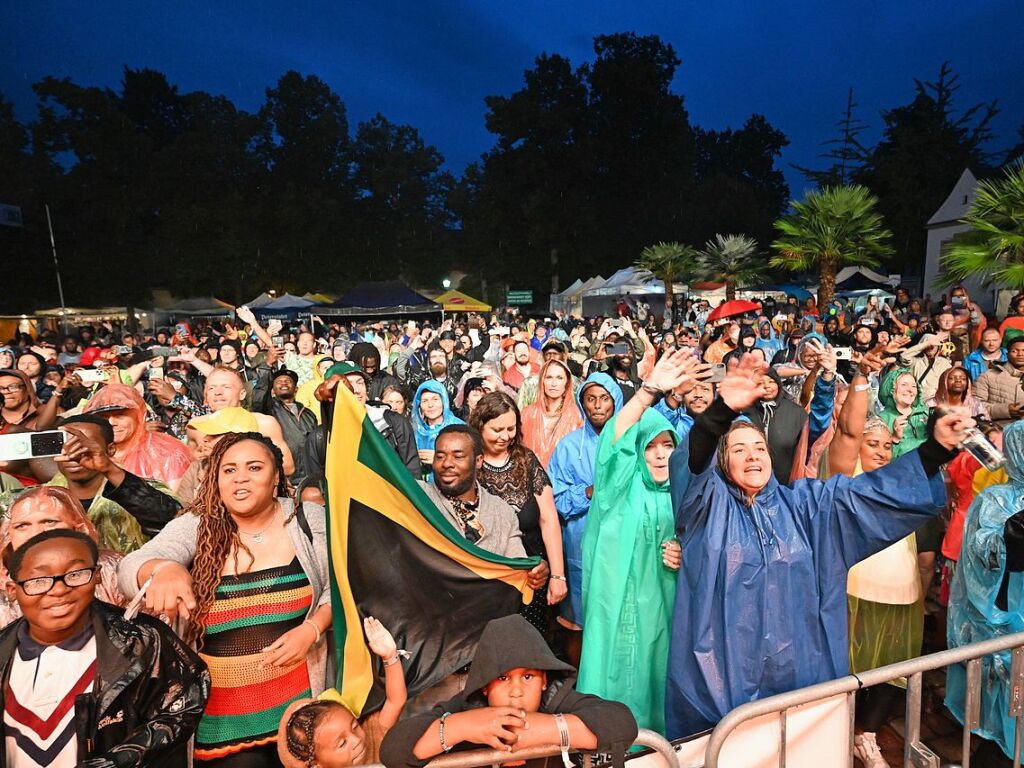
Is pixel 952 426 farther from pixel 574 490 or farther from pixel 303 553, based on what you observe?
pixel 303 553

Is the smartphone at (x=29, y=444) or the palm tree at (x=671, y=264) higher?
the palm tree at (x=671, y=264)

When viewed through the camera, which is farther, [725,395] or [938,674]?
[938,674]

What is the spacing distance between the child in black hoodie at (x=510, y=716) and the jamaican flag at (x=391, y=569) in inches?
26.2

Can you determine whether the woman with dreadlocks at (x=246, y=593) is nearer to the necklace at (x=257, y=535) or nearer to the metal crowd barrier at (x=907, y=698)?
the necklace at (x=257, y=535)

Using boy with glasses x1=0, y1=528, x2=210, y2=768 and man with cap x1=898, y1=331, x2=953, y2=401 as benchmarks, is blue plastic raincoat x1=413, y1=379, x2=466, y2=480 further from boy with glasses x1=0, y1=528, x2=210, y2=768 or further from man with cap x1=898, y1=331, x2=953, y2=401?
man with cap x1=898, y1=331, x2=953, y2=401

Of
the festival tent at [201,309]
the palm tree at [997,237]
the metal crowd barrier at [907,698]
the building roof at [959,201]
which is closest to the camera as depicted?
the metal crowd barrier at [907,698]

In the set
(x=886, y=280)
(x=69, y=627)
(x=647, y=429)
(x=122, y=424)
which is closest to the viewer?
(x=69, y=627)

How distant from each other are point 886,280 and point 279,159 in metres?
40.1

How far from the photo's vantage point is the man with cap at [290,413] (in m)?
5.09

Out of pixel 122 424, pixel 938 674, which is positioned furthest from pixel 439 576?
pixel 938 674

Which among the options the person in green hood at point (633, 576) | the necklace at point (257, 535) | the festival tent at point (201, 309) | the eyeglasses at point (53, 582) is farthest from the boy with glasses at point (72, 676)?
the festival tent at point (201, 309)

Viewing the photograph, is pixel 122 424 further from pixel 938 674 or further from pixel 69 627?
pixel 938 674

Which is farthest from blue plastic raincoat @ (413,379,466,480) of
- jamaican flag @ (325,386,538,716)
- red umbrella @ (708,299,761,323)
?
red umbrella @ (708,299,761,323)

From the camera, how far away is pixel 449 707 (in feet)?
6.02
